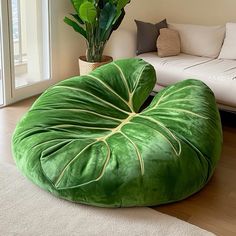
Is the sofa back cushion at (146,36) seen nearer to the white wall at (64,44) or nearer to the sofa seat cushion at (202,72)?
the sofa seat cushion at (202,72)

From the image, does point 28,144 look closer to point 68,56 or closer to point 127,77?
point 127,77

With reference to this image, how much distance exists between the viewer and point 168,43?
373 cm

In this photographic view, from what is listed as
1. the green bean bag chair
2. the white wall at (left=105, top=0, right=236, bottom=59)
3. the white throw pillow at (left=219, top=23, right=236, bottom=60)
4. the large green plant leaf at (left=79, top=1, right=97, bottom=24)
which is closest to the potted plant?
the large green plant leaf at (left=79, top=1, right=97, bottom=24)

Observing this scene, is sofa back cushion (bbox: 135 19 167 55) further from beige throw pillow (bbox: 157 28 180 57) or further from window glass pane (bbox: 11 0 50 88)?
window glass pane (bbox: 11 0 50 88)

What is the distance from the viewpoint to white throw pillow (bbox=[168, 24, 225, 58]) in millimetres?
3801

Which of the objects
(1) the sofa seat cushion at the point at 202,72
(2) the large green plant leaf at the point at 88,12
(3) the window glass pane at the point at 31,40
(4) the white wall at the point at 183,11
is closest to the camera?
(1) the sofa seat cushion at the point at 202,72

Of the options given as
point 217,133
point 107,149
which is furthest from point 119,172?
point 217,133

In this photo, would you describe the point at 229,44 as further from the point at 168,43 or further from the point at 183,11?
the point at 183,11

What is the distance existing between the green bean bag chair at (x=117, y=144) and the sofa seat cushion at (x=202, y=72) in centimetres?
43

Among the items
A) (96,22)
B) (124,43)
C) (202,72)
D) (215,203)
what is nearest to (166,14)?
(124,43)

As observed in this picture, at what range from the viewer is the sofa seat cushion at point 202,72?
9.96 feet

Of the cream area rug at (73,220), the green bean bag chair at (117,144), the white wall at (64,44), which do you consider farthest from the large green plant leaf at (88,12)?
the cream area rug at (73,220)

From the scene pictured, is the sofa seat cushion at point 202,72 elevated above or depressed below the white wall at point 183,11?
below

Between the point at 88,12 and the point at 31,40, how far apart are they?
2.43 feet
